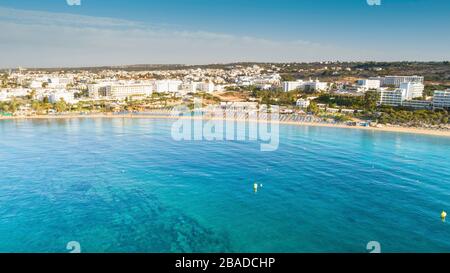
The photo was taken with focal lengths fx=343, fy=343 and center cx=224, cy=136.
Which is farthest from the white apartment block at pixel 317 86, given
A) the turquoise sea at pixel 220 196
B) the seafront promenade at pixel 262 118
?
the turquoise sea at pixel 220 196

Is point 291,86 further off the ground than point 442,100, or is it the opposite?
point 291,86

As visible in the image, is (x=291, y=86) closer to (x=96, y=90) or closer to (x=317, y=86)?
(x=317, y=86)

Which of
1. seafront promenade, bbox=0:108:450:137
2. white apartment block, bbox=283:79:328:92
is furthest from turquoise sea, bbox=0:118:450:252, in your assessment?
white apartment block, bbox=283:79:328:92

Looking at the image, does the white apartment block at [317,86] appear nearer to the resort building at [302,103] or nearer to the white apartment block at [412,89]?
the white apartment block at [412,89]

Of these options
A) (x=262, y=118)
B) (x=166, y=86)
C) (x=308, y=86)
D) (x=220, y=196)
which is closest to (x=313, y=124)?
(x=262, y=118)
